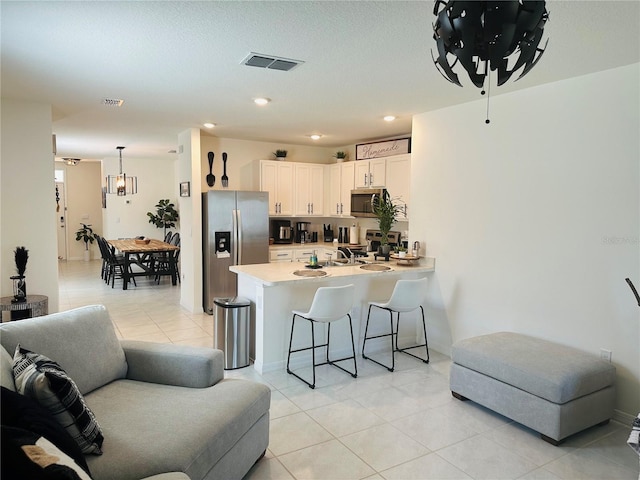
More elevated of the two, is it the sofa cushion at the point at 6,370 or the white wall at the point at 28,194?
the white wall at the point at 28,194

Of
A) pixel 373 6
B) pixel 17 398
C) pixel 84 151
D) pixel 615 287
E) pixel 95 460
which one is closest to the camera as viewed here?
pixel 17 398

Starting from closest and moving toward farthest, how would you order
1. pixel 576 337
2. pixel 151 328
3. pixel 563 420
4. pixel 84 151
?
pixel 563 420, pixel 576 337, pixel 151 328, pixel 84 151

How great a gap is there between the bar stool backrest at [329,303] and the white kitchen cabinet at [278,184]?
3.20m

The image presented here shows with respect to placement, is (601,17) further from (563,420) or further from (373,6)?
(563,420)

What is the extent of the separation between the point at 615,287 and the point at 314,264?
2.53 meters

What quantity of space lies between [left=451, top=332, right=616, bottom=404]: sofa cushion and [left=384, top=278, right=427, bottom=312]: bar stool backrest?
0.67m

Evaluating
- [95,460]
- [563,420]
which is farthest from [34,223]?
[563,420]

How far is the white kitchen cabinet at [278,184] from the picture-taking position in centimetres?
642

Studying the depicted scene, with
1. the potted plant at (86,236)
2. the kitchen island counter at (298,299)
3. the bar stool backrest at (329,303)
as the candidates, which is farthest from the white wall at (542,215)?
the potted plant at (86,236)

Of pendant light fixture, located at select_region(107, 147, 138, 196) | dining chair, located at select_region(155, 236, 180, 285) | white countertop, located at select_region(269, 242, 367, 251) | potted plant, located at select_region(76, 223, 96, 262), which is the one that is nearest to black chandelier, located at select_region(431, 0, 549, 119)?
white countertop, located at select_region(269, 242, 367, 251)

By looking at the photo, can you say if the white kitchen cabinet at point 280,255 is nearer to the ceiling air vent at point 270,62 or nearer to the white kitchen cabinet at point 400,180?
the white kitchen cabinet at point 400,180

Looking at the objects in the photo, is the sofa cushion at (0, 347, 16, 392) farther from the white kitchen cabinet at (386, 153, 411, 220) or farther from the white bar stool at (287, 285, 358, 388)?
the white kitchen cabinet at (386, 153, 411, 220)

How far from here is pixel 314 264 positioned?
14.4 ft

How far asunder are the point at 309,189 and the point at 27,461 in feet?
19.4
